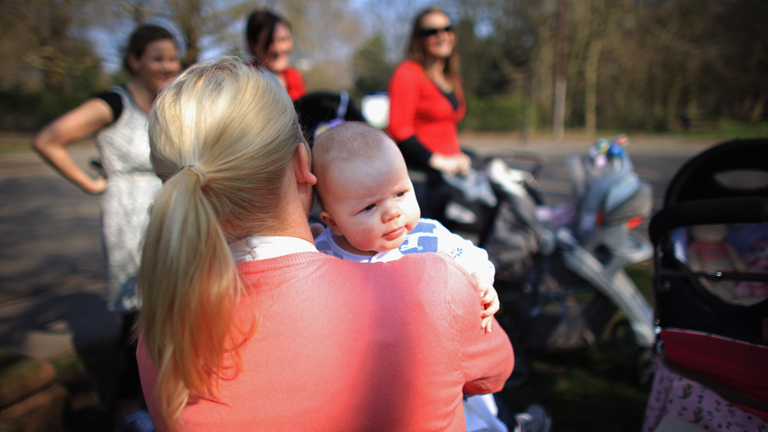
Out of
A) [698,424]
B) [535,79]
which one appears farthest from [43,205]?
[535,79]

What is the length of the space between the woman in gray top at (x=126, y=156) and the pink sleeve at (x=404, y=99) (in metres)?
1.20

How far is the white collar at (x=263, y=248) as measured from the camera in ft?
2.89

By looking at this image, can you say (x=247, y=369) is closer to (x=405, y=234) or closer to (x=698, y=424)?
(x=405, y=234)

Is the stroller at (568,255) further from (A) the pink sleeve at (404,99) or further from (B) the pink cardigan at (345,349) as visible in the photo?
(B) the pink cardigan at (345,349)

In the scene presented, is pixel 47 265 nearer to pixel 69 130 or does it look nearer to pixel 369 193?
pixel 69 130

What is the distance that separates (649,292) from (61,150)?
14.5 ft

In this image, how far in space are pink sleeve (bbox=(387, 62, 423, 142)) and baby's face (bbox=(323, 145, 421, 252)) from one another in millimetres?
1391

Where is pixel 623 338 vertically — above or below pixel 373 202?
below

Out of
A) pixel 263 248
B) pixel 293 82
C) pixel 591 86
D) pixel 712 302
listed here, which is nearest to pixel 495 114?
pixel 591 86

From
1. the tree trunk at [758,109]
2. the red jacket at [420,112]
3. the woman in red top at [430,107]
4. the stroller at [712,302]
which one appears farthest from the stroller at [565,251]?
the tree trunk at [758,109]

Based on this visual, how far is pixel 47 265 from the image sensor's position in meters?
4.19

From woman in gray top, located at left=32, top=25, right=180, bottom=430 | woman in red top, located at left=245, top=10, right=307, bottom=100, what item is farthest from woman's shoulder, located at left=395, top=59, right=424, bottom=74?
woman in gray top, located at left=32, top=25, right=180, bottom=430

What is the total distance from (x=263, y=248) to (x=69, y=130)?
188 centimetres

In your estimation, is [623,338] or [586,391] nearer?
[586,391]
